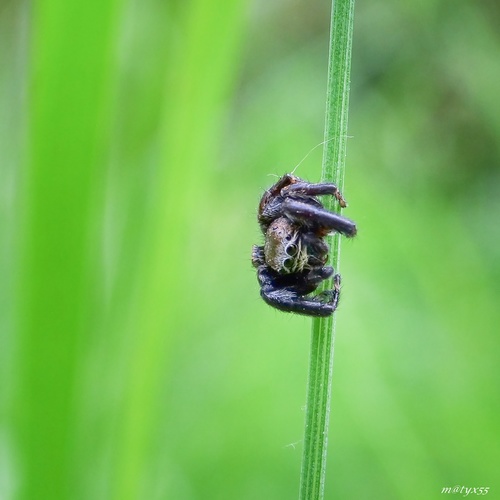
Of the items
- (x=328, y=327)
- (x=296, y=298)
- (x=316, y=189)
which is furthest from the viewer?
(x=296, y=298)

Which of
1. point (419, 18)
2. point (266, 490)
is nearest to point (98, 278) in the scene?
point (266, 490)

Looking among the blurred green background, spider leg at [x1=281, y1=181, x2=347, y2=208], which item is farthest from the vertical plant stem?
the blurred green background

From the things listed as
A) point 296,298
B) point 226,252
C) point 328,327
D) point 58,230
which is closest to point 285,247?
point 296,298

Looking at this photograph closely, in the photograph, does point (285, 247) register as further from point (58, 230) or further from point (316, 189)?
point (58, 230)

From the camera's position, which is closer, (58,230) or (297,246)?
(297,246)

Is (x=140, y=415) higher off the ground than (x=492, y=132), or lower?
lower

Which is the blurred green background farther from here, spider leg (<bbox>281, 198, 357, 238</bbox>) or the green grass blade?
spider leg (<bbox>281, 198, 357, 238</bbox>)

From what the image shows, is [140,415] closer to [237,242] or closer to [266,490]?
[266,490]

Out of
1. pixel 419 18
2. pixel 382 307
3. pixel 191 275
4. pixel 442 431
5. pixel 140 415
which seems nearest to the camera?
pixel 140 415
